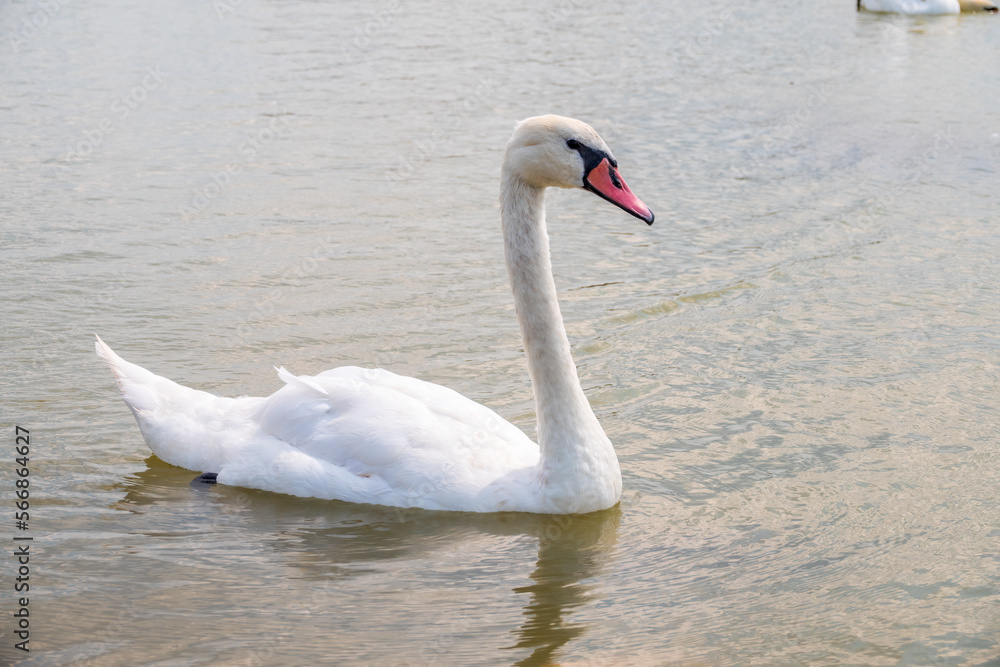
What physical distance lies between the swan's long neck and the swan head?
176 millimetres

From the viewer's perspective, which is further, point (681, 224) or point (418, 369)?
point (681, 224)

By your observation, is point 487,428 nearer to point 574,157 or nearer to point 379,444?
point 379,444

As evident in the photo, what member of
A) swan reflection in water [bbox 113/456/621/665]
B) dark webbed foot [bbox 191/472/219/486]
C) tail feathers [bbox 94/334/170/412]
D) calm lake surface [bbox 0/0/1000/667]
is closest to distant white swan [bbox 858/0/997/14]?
calm lake surface [bbox 0/0/1000/667]

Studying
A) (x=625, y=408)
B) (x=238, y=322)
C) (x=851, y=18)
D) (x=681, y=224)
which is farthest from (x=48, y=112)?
(x=851, y=18)

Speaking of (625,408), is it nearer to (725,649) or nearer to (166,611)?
(725,649)

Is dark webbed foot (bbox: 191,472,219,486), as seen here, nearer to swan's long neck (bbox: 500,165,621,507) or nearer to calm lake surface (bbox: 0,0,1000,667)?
calm lake surface (bbox: 0,0,1000,667)

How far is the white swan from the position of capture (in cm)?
524

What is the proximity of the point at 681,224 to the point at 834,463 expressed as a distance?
4443 millimetres

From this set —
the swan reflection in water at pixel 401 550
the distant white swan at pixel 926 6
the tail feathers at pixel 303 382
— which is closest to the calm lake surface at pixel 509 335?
the swan reflection in water at pixel 401 550

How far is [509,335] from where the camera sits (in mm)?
7801

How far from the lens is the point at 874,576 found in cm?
486

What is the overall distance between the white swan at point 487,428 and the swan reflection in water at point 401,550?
10cm

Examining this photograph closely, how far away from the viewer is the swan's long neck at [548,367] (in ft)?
17.4

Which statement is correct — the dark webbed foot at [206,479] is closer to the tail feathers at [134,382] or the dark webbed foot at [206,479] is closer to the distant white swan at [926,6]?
the tail feathers at [134,382]
